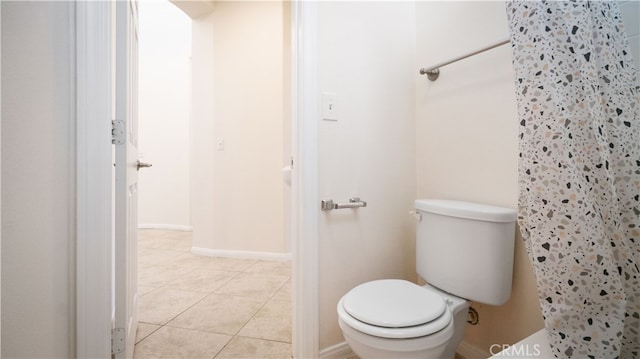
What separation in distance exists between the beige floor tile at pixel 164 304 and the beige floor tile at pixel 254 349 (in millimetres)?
480

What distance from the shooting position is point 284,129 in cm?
264

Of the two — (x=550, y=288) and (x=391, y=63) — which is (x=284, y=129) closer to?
(x=391, y=63)

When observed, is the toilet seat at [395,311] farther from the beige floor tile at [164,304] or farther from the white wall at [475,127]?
the beige floor tile at [164,304]

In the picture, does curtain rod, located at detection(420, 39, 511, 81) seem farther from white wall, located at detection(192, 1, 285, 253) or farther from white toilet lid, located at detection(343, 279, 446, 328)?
white wall, located at detection(192, 1, 285, 253)

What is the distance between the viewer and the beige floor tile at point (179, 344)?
1.30m

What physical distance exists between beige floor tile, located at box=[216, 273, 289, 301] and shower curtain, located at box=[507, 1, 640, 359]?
63.2 inches

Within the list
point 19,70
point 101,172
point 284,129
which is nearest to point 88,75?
point 19,70

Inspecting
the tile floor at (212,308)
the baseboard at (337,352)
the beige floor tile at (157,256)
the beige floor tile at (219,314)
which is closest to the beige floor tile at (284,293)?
the tile floor at (212,308)

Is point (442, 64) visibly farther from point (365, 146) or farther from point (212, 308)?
point (212, 308)

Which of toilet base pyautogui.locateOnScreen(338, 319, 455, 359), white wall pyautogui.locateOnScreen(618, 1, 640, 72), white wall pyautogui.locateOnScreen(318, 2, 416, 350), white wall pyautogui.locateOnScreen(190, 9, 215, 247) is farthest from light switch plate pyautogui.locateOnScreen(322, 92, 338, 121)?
white wall pyautogui.locateOnScreen(190, 9, 215, 247)

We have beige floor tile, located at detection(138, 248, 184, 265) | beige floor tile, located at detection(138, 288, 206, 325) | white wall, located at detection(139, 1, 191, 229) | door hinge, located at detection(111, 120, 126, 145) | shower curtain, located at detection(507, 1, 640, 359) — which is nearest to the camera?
shower curtain, located at detection(507, 1, 640, 359)

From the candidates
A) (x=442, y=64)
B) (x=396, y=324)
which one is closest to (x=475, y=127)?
(x=442, y=64)

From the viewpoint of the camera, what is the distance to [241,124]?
2.70m

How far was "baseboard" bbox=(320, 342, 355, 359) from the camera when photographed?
4.23 ft
